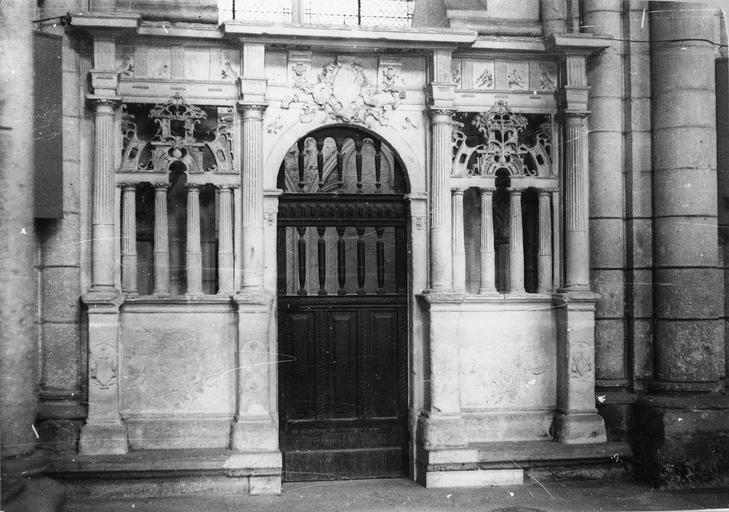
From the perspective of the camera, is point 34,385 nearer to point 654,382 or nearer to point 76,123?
point 76,123

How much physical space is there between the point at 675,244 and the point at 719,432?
1689 mm

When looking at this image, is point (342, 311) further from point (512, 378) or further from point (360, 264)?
point (512, 378)

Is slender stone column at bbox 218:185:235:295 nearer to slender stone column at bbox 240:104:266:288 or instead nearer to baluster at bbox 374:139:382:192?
slender stone column at bbox 240:104:266:288

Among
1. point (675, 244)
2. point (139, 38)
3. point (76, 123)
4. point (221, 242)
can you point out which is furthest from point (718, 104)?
point (76, 123)

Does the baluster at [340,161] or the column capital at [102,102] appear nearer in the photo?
the column capital at [102,102]

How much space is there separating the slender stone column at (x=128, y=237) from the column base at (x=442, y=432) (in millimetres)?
2858

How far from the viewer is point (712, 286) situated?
7621mm

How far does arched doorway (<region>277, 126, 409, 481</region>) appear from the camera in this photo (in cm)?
777

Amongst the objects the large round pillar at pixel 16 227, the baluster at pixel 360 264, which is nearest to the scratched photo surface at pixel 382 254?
the baluster at pixel 360 264

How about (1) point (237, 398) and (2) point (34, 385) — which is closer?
(2) point (34, 385)

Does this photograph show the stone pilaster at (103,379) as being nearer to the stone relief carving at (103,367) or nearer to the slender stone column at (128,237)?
the stone relief carving at (103,367)

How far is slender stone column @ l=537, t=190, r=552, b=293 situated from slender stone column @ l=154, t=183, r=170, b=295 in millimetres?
3439

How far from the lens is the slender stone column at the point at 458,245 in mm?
7824

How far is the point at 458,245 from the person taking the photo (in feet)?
25.7
